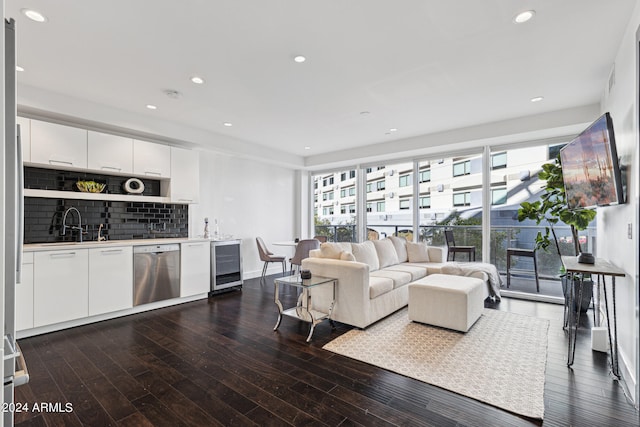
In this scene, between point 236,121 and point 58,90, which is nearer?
point 58,90

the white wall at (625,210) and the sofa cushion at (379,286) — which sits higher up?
the white wall at (625,210)

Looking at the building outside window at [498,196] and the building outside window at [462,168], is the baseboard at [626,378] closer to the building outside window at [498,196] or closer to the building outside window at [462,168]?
the building outside window at [498,196]

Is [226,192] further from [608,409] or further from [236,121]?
[608,409]

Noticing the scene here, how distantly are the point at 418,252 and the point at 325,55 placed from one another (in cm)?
368

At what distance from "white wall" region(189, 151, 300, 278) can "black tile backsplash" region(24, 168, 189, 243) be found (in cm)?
36

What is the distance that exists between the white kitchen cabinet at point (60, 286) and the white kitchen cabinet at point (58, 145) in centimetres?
106

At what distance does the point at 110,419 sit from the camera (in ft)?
6.40

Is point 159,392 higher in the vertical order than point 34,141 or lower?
lower

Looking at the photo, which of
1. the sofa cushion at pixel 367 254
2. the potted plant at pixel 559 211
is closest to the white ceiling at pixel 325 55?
the potted plant at pixel 559 211

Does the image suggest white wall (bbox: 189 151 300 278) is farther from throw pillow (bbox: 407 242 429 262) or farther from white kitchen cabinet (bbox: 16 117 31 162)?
throw pillow (bbox: 407 242 429 262)

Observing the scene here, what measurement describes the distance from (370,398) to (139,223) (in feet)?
13.4

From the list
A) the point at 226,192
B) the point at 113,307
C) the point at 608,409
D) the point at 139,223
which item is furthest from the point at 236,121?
the point at 608,409

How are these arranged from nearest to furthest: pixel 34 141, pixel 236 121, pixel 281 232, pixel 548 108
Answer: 1. pixel 34 141
2. pixel 548 108
3. pixel 236 121
4. pixel 281 232

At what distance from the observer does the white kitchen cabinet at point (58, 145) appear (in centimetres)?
346
